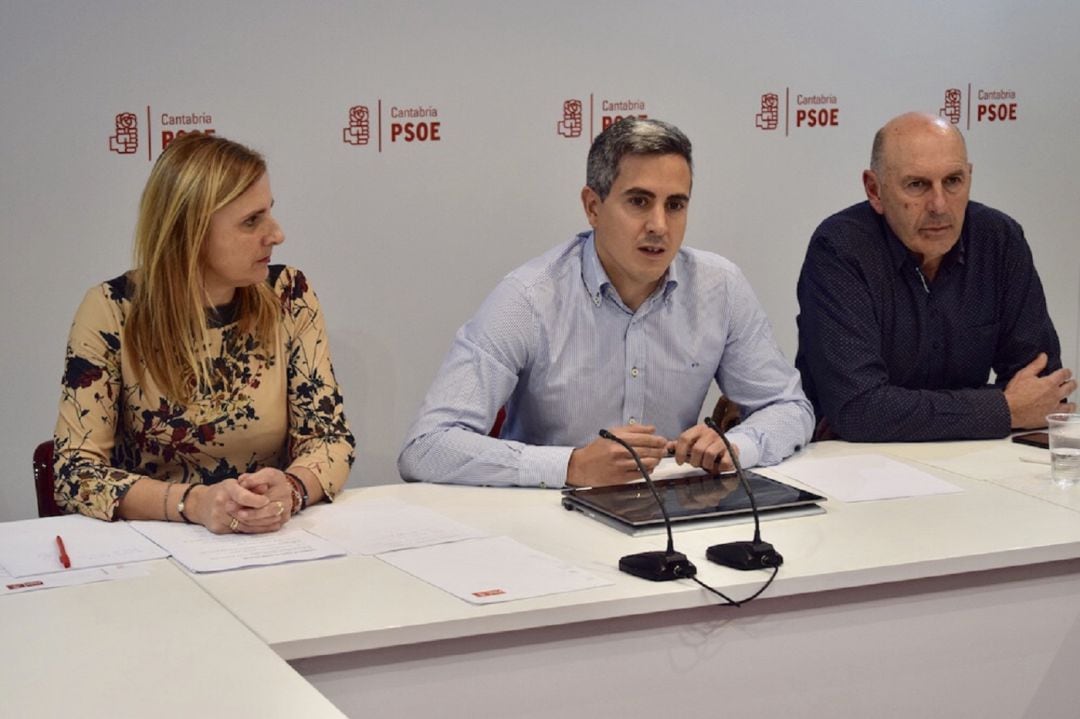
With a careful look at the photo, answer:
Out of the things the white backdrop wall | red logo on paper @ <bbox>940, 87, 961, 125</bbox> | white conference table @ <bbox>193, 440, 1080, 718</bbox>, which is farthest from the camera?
red logo on paper @ <bbox>940, 87, 961, 125</bbox>

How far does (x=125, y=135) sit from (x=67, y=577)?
6.68 feet

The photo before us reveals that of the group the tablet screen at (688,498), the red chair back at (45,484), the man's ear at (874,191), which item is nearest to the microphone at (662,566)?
the tablet screen at (688,498)

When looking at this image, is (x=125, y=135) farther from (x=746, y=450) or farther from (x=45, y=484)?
(x=746, y=450)

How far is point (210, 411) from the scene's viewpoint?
2611 millimetres

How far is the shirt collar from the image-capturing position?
2.90 metres

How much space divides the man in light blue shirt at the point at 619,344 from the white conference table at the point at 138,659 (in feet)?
2.83

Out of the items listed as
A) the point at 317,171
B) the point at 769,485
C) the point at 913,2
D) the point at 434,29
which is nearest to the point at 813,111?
the point at 913,2

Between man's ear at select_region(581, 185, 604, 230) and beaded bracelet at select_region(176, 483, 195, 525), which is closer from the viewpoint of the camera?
beaded bracelet at select_region(176, 483, 195, 525)

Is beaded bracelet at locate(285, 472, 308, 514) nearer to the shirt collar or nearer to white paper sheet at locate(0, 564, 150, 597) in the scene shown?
white paper sheet at locate(0, 564, 150, 597)

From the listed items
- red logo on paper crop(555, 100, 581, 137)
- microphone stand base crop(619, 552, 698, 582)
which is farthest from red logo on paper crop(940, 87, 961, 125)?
microphone stand base crop(619, 552, 698, 582)

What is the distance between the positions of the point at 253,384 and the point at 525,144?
1751 millimetres

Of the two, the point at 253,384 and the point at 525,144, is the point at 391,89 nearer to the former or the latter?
the point at 525,144

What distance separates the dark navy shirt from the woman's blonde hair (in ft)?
4.55

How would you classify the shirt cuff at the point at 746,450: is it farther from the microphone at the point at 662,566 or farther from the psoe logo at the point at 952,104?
the psoe logo at the point at 952,104
